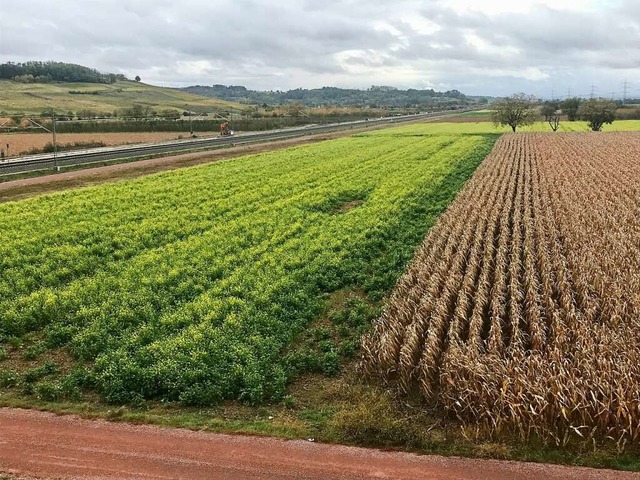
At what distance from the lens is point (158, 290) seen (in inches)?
703

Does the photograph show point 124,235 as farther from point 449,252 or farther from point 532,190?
point 532,190

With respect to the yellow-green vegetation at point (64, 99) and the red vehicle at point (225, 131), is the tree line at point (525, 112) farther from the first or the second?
the yellow-green vegetation at point (64, 99)

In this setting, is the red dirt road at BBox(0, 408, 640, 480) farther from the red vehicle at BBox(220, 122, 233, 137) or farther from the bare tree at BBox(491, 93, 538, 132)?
the bare tree at BBox(491, 93, 538, 132)

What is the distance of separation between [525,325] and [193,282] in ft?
32.6

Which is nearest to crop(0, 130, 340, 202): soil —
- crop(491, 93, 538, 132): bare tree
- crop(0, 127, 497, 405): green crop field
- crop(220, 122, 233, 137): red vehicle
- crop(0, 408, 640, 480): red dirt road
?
crop(0, 127, 497, 405): green crop field

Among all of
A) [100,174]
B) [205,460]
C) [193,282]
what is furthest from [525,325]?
[100,174]

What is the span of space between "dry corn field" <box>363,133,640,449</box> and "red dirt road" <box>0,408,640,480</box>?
3.49 ft

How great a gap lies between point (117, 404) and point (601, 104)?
A: 11385cm

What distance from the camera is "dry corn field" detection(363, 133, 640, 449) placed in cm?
1055

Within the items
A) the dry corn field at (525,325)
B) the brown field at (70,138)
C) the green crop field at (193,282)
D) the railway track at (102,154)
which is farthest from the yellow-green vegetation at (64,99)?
the dry corn field at (525,325)

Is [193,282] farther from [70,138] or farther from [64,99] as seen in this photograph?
[64,99]

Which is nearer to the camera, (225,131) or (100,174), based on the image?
(100,174)

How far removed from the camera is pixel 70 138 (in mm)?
81562

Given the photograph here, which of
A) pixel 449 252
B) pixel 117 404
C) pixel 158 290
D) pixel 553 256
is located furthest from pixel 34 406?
pixel 553 256
